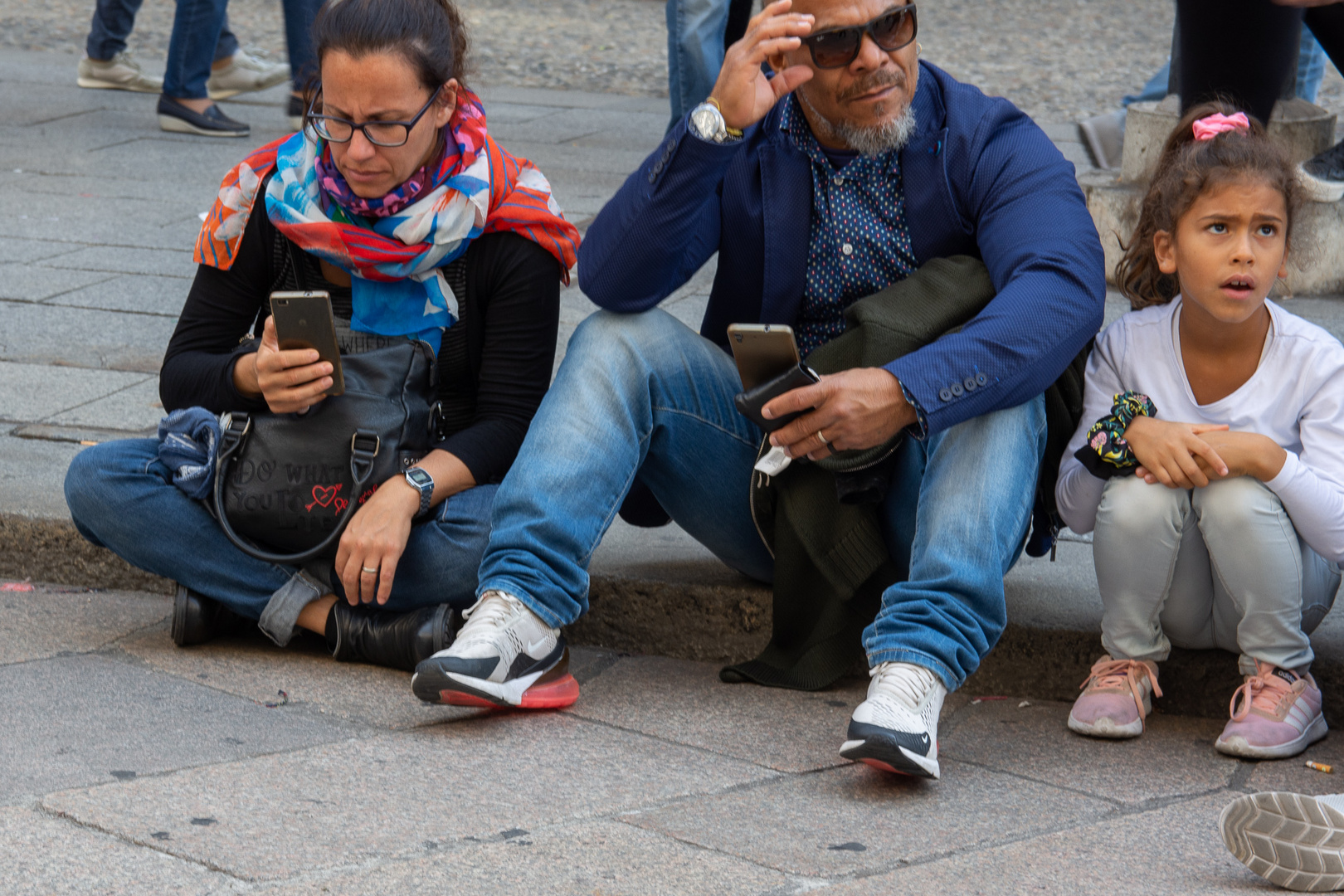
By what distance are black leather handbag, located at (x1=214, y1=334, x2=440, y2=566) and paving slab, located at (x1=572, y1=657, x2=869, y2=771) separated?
539mm

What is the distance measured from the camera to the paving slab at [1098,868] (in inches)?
77.1

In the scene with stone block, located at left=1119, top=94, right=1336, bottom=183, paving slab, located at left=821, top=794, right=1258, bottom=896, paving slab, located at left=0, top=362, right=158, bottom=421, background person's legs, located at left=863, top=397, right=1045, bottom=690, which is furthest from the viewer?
stone block, located at left=1119, top=94, right=1336, bottom=183

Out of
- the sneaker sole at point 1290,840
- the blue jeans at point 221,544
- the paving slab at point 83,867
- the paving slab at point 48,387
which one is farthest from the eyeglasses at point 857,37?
the paving slab at point 48,387

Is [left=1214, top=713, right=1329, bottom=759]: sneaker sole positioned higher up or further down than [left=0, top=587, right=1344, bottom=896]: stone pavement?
higher up

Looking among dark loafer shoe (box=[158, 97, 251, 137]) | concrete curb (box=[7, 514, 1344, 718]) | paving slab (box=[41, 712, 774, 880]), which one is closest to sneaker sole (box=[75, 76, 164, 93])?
dark loafer shoe (box=[158, 97, 251, 137])

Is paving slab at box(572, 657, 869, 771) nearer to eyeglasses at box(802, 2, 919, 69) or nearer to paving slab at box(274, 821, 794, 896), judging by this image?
paving slab at box(274, 821, 794, 896)

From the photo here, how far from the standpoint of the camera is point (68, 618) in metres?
3.04

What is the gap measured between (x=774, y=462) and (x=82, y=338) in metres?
2.63

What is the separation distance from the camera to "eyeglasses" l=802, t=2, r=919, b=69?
268cm

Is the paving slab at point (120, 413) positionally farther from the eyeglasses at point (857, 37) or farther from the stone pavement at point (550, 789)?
the eyeglasses at point (857, 37)

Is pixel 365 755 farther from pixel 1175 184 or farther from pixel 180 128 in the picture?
pixel 180 128

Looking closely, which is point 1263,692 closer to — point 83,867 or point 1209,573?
point 1209,573

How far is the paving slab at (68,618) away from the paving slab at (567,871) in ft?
3.79

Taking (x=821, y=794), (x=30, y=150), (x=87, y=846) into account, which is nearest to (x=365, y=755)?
(x=87, y=846)
